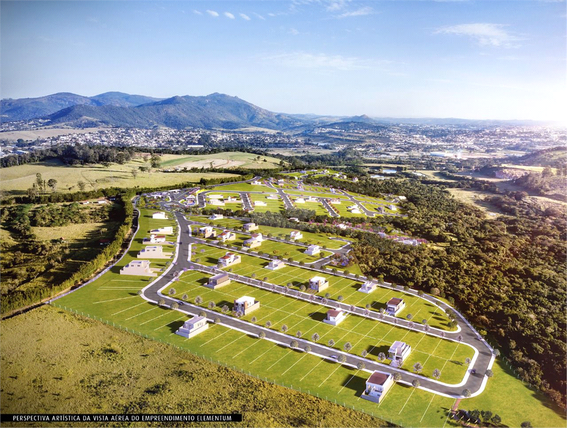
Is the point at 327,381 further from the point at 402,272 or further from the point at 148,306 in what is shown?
the point at 402,272

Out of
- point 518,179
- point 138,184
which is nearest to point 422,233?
point 138,184

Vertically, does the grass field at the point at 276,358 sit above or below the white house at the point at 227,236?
below

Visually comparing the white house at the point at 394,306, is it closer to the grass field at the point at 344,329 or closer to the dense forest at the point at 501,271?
the grass field at the point at 344,329

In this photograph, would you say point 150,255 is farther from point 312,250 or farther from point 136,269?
point 312,250

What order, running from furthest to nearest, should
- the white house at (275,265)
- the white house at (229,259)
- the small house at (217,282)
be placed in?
1. the white house at (275,265)
2. the white house at (229,259)
3. the small house at (217,282)

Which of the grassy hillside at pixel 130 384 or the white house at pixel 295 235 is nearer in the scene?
the grassy hillside at pixel 130 384

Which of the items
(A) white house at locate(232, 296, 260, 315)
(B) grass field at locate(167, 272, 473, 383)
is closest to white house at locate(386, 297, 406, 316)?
(B) grass field at locate(167, 272, 473, 383)

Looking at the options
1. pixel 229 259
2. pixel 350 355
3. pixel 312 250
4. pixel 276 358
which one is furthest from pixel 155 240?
pixel 350 355

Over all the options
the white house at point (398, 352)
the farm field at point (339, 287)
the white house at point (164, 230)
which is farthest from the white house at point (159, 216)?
the white house at point (398, 352)

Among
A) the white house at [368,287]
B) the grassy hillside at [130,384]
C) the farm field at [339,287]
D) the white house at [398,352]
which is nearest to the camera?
the grassy hillside at [130,384]
